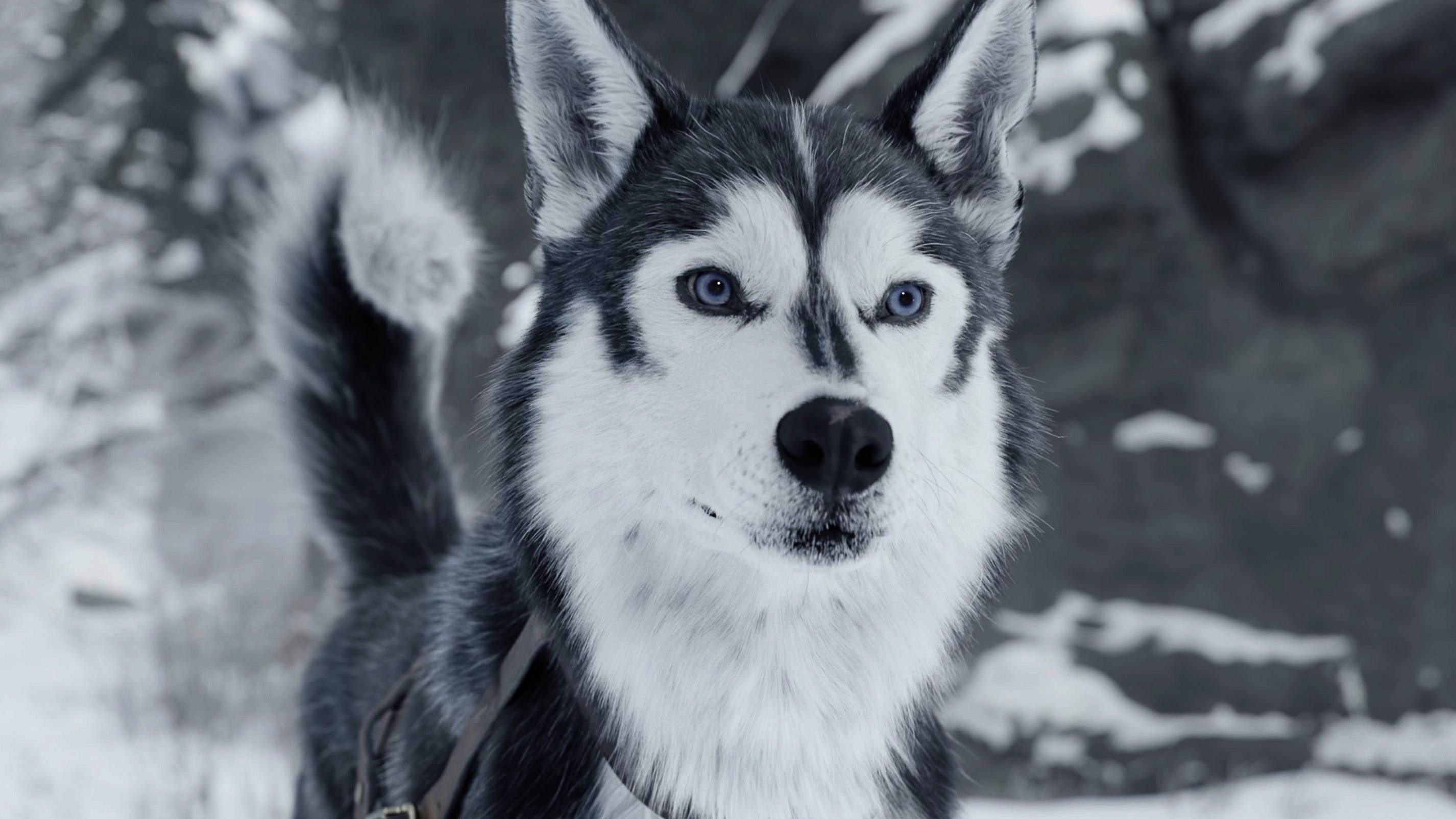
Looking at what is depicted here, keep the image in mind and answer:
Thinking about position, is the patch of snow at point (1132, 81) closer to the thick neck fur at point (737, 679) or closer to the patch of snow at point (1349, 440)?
the patch of snow at point (1349, 440)

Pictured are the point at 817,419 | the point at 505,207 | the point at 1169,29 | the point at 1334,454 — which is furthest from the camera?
the point at 505,207

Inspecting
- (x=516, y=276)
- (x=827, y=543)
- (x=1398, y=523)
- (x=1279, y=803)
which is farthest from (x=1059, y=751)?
(x=827, y=543)

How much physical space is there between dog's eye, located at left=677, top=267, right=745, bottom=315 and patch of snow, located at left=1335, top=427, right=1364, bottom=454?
12.6ft

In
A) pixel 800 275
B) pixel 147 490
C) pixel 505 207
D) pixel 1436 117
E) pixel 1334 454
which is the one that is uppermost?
pixel 1436 117

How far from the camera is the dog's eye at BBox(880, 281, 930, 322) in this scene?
1.48 m

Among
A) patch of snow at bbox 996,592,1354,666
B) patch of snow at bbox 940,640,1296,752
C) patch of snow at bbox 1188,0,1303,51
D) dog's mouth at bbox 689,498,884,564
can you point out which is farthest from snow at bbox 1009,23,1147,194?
dog's mouth at bbox 689,498,884,564

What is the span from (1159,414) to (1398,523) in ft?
3.29

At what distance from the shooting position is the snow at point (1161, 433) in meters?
4.44

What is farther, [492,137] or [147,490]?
[147,490]

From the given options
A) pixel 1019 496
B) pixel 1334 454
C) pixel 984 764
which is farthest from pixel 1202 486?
pixel 1019 496

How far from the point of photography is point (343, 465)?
232 centimetres

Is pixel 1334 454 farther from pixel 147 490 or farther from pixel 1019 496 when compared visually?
pixel 147 490

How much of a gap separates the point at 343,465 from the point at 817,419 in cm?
146

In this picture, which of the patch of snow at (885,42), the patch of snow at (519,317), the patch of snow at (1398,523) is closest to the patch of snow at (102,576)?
the patch of snow at (519,317)
